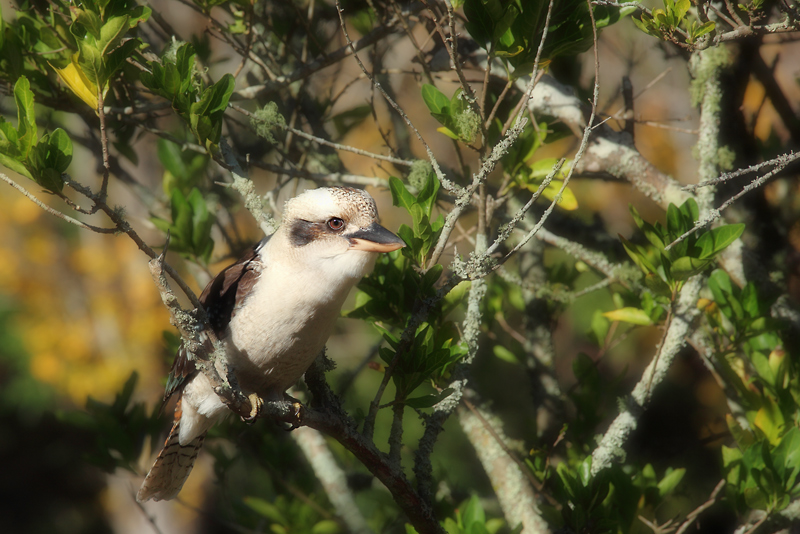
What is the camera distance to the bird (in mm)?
2029

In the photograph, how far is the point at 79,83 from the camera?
1920mm

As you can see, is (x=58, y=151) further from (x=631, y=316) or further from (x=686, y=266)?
(x=631, y=316)

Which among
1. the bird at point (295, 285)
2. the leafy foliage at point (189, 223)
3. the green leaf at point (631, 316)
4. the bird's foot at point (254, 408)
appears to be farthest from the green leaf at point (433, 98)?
the leafy foliage at point (189, 223)

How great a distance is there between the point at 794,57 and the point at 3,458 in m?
10.2

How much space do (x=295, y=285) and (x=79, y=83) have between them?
91cm

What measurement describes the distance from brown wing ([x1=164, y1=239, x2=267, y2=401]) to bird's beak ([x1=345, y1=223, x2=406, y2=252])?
432mm

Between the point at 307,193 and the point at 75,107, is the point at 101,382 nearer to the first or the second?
the point at 75,107

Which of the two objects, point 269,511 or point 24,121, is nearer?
point 24,121

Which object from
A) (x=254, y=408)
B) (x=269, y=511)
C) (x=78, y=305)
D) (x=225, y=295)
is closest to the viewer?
(x=254, y=408)

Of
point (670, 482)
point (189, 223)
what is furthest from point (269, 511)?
point (670, 482)

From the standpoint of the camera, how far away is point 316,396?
2.14 metres

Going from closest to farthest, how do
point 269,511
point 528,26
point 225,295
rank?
point 528,26 → point 225,295 → point 269,511

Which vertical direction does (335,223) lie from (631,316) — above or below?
above

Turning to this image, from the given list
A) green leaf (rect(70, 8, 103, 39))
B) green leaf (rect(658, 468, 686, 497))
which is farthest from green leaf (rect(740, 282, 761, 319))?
green leaf (rect(70, 8, 103, 39))
